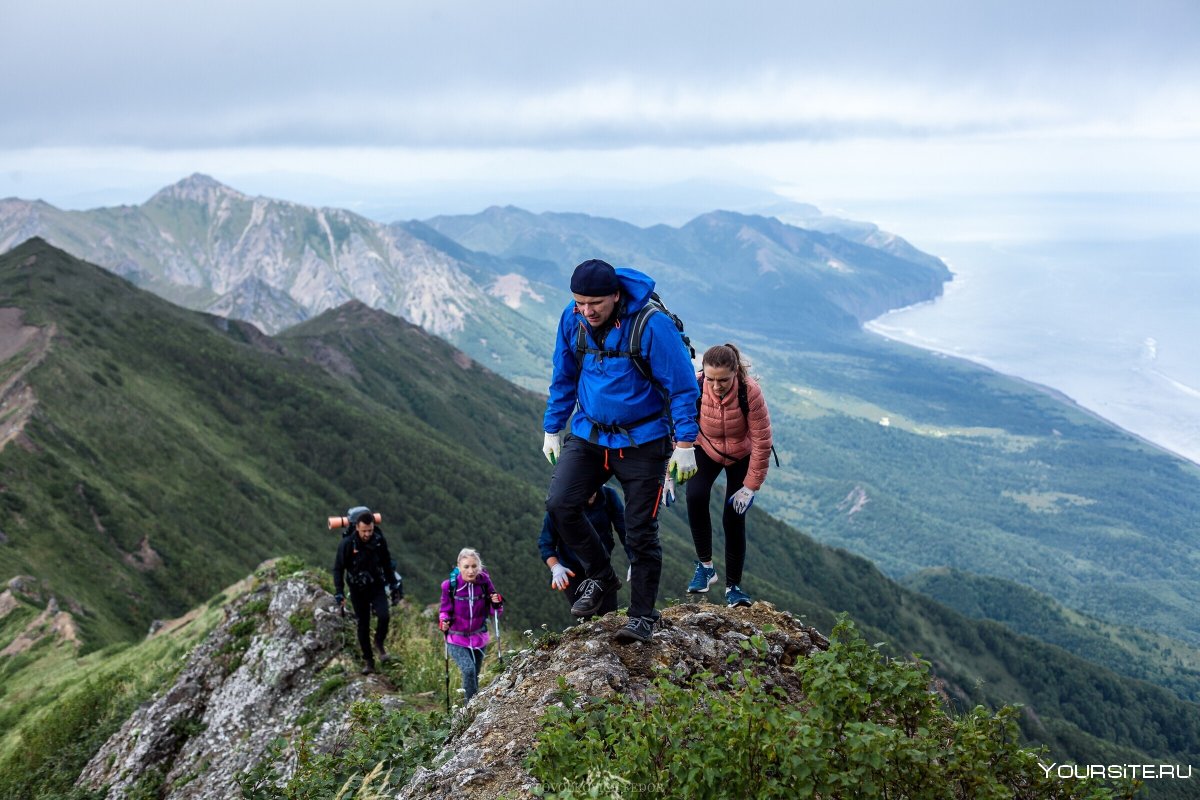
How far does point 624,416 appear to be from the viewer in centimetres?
859

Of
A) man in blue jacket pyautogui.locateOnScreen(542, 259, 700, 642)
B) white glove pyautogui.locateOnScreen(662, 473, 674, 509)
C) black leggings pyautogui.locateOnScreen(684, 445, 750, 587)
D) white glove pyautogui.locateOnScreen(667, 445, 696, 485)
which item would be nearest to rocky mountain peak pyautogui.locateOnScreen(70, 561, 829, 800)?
man in blue jacket pyautogui.locateOnScreen(542, 259, 700, 642)

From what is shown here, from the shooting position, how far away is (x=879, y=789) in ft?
18.1

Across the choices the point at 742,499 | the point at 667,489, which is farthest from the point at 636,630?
the point at 742,499

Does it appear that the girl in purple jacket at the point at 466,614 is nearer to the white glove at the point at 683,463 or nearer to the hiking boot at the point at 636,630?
the hiking boot at the point at 636,630

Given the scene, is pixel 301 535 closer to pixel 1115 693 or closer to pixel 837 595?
A: pixel 837 595

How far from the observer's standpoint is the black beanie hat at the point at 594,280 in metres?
8.05

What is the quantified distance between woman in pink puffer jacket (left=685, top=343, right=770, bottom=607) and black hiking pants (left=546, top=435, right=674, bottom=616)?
151 centimetres

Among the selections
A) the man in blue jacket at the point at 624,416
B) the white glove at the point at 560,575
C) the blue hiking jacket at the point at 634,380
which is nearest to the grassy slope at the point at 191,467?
the white glove at the point at 560,575

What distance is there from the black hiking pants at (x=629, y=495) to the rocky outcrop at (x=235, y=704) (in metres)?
5.43

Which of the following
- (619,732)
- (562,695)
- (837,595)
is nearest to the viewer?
(619,732)

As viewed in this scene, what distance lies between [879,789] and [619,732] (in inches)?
88.1

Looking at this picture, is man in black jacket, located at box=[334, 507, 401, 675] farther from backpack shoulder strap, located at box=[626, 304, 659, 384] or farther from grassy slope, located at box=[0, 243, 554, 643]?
grassy slope, located at box=[0, 243, 554, 643]

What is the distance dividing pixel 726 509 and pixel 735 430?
4.29ft

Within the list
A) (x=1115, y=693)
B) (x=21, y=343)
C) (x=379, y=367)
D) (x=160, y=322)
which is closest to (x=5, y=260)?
(x=160, y=322)
